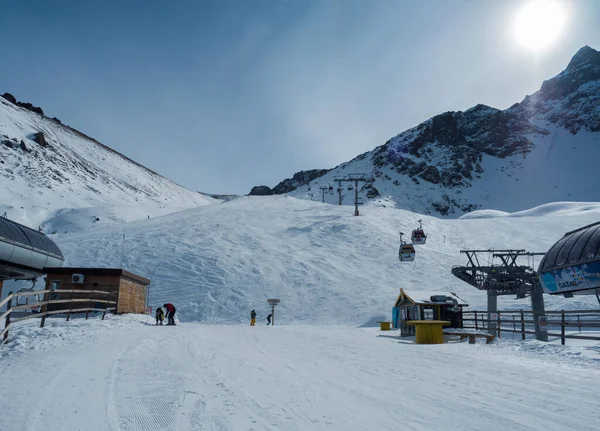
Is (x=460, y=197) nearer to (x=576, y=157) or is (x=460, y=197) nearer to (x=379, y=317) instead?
(x=576, y=157)

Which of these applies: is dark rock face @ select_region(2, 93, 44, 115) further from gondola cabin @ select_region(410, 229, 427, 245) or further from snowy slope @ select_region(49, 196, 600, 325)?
gondola cabin @ select_region(410, 229, 427, 245)

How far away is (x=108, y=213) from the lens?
247 feet

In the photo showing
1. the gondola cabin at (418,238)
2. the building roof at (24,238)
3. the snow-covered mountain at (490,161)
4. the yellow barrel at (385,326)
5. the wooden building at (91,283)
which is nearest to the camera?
the building roof at (24,238)

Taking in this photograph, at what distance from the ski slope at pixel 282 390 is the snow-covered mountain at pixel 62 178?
221 ft

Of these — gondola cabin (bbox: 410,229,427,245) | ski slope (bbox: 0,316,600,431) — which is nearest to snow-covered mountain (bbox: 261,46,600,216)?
gondola cabin (bbox: 410,229,427,245)

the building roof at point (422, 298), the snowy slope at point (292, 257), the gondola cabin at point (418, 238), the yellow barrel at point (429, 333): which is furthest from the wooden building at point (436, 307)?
the gondola cabin at point (418, 238)

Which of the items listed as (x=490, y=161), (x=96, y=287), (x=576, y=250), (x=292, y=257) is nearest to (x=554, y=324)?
(x=576, y=250)

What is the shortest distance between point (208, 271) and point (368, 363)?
94.0ft

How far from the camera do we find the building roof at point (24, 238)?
16.8 meters

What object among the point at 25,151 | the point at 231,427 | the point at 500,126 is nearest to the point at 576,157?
the point at 500,126

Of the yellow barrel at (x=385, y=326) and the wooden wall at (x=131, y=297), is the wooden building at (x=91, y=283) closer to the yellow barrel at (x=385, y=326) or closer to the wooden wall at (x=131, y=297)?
the wooden wall at (x=131, y=297)

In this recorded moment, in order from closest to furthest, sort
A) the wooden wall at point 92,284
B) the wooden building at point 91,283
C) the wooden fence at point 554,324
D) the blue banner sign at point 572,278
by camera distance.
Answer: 1. the blue banner sign at point 572,278
2. the wooden fence at point 554,324
3. the wooden building at point 91,283
4. the wooden wall at point 92,284

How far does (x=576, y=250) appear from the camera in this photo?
42.9 ft

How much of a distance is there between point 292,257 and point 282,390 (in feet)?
112
